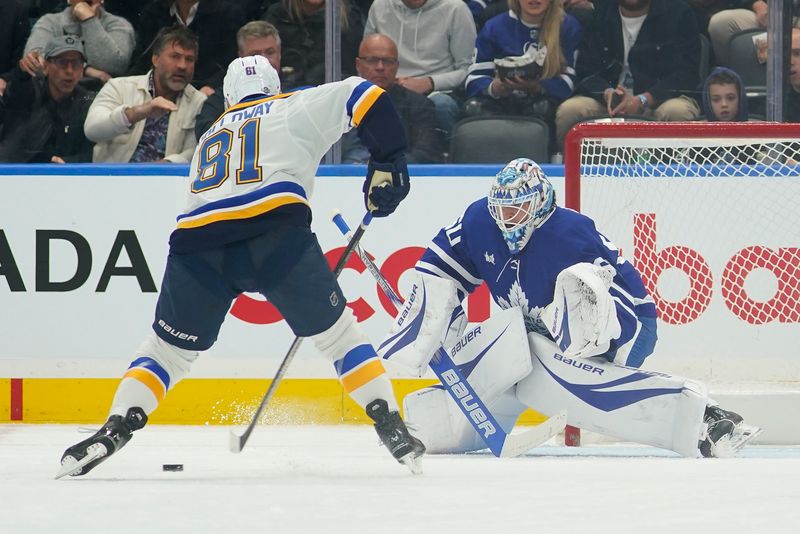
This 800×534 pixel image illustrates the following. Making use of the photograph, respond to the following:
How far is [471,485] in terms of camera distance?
3.00 metres

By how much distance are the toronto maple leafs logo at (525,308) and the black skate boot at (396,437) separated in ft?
2.78

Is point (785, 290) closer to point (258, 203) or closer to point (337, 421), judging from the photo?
point (337, 421)

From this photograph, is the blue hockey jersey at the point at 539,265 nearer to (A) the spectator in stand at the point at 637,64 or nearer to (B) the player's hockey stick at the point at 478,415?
(B) the player's hockey stick at the point at 478,415

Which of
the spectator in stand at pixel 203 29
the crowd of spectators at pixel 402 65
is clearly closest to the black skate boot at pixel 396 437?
the crowd of spectators at pixel 402 65

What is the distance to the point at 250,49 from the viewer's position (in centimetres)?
535

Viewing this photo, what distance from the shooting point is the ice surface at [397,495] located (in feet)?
7.93

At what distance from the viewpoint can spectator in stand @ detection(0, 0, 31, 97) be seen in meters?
5.53

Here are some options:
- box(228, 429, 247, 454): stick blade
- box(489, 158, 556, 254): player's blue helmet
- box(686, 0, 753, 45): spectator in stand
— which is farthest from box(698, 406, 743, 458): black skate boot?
box(686, 0, 753, 45): spectator in stand

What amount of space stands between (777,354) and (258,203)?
227cm

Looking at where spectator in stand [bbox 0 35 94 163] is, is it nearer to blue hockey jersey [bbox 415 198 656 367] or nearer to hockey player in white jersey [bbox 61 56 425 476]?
blue hockey jersey [bbox 415 198 656 367]

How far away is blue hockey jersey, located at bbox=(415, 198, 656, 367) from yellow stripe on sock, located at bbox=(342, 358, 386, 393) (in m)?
0.79

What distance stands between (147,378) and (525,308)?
4.00 ft

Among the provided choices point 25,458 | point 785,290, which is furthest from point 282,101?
point 785,290

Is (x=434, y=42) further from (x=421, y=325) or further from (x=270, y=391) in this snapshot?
(x=270, y=391)
